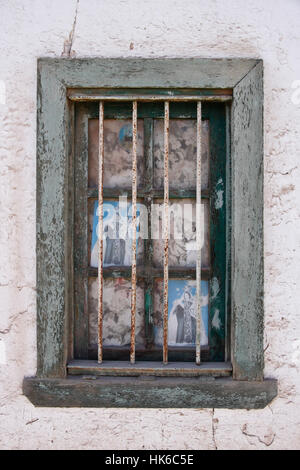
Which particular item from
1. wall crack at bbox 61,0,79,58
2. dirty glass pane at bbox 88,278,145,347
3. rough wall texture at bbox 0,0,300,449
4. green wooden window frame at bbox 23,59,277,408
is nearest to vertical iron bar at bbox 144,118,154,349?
dirty glass pane at bbox 88,278,145,347

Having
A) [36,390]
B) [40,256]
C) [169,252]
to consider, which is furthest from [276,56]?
[36,390]

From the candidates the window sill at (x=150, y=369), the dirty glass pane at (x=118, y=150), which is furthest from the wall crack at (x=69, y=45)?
the window sill at (x=150, y=369)

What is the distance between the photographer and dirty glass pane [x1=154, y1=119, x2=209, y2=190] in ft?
6.53

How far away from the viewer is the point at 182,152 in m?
2.00

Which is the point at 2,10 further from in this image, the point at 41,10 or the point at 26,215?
the point at 26,215

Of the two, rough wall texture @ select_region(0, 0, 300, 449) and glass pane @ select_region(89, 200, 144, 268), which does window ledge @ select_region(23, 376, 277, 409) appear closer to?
rough wall texture @ select_region(0, 0, 300, 449)

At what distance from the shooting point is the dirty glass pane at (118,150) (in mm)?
2004

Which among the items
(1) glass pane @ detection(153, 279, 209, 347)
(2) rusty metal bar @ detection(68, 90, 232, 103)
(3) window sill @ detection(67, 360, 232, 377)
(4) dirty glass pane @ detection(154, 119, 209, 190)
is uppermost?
(2) rusty metal bar @ detection(68, 90, 232, 103)

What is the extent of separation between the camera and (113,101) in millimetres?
1940

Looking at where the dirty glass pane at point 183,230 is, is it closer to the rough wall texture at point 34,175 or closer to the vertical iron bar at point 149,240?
the vertical iron bar at point 149,240

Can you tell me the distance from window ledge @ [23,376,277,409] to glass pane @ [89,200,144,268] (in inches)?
22.1

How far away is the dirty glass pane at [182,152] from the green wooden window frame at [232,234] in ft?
0.49
